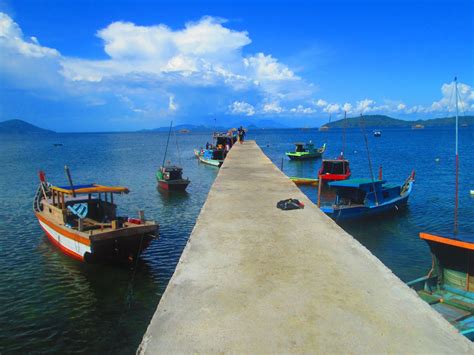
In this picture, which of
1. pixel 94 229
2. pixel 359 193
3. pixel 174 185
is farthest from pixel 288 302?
pixel 174 185

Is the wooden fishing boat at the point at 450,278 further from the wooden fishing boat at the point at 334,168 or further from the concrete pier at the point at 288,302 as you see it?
the wooden fishing boat at the point at 334,168

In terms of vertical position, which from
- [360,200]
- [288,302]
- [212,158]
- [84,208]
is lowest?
[360,200]

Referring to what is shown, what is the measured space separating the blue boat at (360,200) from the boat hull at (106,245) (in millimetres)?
10047

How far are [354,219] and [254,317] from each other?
17031mm

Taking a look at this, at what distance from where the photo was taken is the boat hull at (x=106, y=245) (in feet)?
44.4

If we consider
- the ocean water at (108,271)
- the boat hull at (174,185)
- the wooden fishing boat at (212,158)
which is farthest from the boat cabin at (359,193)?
the wooden fishing boat at (212,158)

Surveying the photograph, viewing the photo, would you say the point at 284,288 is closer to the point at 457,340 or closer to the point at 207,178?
the point at 457,340

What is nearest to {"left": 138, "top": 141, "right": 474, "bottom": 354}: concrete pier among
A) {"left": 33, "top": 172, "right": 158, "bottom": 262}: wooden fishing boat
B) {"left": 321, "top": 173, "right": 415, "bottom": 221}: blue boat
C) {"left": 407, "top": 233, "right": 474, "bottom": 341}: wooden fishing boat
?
{"left": 407, "top": 233, "right": 474, "bottom": 341}: wooden fishing boat

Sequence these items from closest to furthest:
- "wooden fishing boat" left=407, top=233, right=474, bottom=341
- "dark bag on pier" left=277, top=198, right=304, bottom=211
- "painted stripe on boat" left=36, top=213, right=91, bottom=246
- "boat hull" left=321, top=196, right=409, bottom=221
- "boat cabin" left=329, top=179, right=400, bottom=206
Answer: "wooden fishing boat" left=407, top=233, right=474, bottom=341 < "dark bag on pier" left=277, top=198, right=304, bottom=211 < "painted stripe on boat" left=36, top=213, right=91, bottom=246 < "boat hull" left=321, top=196, right=409, bottom=221 < "boat cabin" left=329, top=179, right=400, bottom=206

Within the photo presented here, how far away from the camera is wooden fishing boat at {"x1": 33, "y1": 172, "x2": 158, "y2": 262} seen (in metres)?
13.6

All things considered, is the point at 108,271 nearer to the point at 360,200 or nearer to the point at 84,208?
the point at 84,208

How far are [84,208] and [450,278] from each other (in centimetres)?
1344

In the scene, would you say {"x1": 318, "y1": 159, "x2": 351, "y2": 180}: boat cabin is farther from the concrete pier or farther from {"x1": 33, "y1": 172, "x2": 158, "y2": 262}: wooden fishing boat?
the concrete pier

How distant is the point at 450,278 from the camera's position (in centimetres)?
1049
